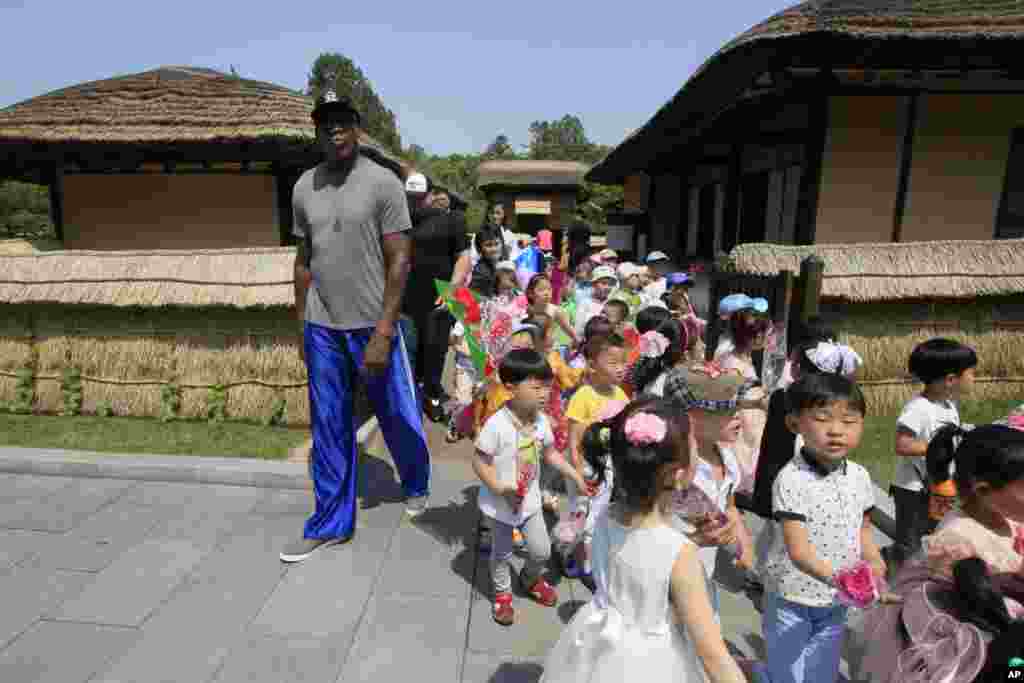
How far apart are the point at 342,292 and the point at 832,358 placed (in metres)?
2.46

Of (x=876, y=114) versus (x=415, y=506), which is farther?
(x=876, y=114)

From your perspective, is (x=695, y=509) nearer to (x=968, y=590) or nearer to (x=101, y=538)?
(x=968, y=590)

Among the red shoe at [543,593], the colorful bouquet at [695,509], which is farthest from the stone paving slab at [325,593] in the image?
the colorful bouquet at [695,509]

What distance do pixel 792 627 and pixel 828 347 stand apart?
58.1 inches

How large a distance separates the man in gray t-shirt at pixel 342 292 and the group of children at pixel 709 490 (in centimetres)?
72

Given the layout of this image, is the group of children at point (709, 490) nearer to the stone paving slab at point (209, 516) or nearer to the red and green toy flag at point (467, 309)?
the red and green toy flag at point (467, 309)

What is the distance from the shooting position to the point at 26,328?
5.26 m

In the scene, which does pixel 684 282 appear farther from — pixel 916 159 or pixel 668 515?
pixel 668 515

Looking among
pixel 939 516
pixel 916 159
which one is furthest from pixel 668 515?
pixel 916 159

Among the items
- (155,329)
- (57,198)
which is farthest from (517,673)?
(57,198)

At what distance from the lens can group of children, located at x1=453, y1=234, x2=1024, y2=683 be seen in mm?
1555

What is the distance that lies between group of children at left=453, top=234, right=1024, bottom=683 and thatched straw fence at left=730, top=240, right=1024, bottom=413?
251 centimetres

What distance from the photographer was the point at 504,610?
8.59 feet

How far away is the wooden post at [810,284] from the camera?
5.18 m
